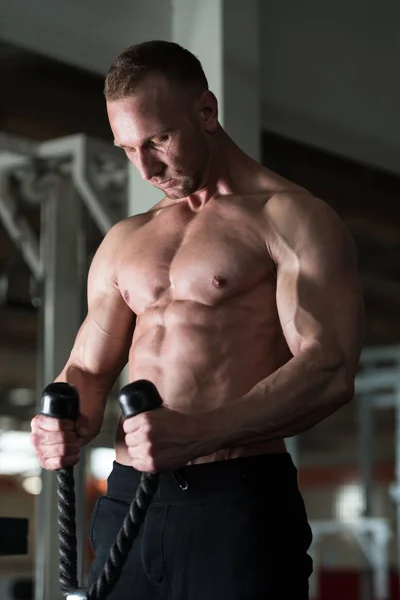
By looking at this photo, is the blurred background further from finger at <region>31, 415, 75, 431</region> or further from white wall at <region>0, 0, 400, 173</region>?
finger at <region>31, 415, 75, 431</region>

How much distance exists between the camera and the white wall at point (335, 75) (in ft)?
10.9

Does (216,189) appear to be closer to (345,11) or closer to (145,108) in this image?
(145,108)

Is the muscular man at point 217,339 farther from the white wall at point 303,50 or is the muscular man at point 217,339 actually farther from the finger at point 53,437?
Answer: the white wall at point 303,50

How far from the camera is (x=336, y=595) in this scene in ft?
26.8

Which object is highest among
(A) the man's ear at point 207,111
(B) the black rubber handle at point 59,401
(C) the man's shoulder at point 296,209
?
(A) the man's ear at point 207,111

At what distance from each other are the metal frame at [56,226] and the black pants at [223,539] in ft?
5.86

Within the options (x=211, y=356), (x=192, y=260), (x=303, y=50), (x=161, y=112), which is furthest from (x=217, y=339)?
(x=303, y=50)

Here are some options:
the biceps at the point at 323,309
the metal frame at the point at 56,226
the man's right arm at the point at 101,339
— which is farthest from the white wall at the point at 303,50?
the biceps at the point at 323,309

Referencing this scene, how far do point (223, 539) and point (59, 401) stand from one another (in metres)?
0.35

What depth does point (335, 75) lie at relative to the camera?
11.5 ft

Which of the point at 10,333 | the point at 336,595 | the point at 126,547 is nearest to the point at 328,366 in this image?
the point at 126,547

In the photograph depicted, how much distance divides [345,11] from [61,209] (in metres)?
1.27

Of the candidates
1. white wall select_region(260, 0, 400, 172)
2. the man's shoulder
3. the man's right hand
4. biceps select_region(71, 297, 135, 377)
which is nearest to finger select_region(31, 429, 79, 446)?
the man's right hand

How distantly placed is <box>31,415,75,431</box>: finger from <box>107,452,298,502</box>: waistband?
0.17m
